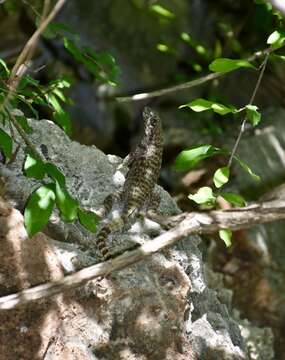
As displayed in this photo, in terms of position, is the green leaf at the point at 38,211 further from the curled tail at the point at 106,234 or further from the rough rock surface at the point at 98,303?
the curled tail at the point at 106,234

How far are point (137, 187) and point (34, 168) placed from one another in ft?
5.32

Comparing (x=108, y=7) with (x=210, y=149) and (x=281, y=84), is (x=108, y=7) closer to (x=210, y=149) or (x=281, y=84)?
(x=281, y=84)

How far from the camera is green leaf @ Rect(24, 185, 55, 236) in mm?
2617

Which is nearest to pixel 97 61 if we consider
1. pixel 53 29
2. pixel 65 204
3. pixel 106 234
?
pixel 53 29

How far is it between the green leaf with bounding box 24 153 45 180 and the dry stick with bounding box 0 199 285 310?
0.52 metres

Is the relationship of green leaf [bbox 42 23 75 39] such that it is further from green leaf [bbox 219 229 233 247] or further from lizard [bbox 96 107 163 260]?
green leaf [bbox 219 229 233 247]

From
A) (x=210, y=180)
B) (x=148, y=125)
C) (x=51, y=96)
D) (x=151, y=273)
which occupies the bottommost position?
(x=210, y=180)

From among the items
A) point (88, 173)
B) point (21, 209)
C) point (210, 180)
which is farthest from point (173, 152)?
point (21, 209)

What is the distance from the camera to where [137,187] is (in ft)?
14.1

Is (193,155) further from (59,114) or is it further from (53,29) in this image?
(53,29)

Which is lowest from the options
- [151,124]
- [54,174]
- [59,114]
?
[151,124]

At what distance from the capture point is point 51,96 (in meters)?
3.81

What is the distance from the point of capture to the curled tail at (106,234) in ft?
11.2

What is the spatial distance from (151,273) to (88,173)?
902 mm
